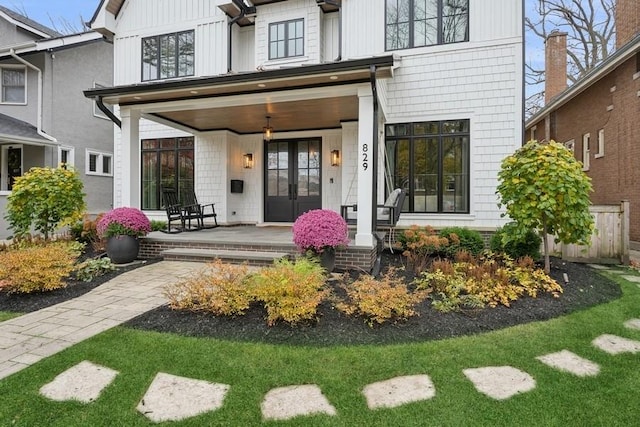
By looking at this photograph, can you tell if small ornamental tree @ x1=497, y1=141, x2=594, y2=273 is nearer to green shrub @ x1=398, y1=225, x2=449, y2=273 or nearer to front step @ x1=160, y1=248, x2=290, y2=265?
green shrub @ x1=398, y1=225, x2=449, y2=273

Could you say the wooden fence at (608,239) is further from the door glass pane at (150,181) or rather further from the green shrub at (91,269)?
the door glass pane at (150,181)

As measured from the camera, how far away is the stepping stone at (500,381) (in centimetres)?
251

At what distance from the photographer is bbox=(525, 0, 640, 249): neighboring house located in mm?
8906

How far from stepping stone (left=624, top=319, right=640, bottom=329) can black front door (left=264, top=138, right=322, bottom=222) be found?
6.68m

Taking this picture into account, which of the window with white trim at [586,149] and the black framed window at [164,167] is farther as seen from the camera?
the window with white trim at [586,149]

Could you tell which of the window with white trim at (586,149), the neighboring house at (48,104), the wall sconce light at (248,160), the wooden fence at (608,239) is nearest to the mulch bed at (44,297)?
the wall sconce light at (248,160)

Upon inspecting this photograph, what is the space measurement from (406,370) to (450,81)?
670cm

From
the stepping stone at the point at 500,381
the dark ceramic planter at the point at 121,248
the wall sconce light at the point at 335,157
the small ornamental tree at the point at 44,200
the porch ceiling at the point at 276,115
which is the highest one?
the porch ceiling at the point at 276,115

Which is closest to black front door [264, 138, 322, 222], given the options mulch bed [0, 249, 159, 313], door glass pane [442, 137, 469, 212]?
door glass pane [442, 137, 469, 212]

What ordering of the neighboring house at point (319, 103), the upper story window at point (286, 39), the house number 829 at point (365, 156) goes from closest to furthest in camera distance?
the house number 829 at point (365, 156) → the neighboring house at point (319, 103) → the upper story window at point (286, 39)

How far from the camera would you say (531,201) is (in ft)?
16.7

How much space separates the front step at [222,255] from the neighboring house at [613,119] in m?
8.82

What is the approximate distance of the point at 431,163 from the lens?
7926mm

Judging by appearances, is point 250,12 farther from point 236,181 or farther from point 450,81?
point 450,81
